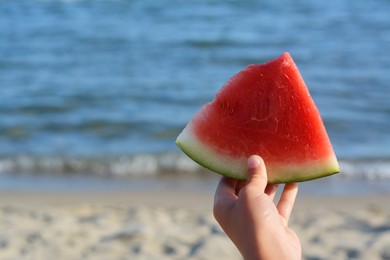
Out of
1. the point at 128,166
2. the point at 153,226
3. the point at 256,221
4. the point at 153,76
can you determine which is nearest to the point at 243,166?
the point at 256,221

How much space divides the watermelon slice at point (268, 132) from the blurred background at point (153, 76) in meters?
3.62

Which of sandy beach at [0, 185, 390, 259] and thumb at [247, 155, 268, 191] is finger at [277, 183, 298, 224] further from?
sandy beach at [0, 185, 390, 259]

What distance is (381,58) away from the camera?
32.1 ft

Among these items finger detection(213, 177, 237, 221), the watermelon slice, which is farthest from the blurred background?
finger detection(213, 177, 237, 221)

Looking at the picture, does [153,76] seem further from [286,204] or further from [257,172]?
[257,172]

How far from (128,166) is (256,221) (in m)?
4.53

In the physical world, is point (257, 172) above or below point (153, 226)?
above

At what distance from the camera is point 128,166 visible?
6.17m

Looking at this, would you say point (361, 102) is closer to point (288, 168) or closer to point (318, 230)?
point (318, 230)


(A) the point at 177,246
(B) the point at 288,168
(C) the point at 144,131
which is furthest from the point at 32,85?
(B) the point at 288,168

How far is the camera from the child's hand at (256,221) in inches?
67.0

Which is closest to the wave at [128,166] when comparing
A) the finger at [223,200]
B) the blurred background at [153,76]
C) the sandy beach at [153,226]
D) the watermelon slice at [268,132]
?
the blurred background at [153,76]

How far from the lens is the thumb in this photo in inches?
69.2

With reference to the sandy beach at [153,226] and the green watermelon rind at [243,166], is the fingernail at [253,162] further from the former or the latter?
the sandy beach at [153,226]
